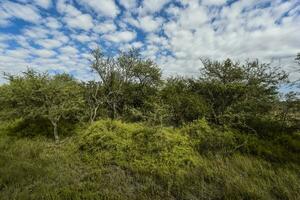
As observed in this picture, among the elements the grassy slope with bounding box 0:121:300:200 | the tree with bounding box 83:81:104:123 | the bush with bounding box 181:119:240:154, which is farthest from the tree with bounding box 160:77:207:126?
the tree with bounding box 83:81:104:123

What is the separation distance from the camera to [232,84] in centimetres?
1162

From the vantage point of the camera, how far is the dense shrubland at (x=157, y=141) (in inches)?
217

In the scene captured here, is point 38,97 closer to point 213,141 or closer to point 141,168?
point 141,168

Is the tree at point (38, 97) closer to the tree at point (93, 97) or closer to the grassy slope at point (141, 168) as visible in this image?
the grassy slope at point (141, 168)

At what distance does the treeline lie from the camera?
10.2 meters

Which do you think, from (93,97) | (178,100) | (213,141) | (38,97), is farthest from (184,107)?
(38,97)

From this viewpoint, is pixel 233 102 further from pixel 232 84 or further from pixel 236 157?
pixel 236 157

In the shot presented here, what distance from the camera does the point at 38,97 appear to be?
10492 mm

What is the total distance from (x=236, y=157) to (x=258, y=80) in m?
6.11

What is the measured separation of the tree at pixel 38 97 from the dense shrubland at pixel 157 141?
0.15 ft

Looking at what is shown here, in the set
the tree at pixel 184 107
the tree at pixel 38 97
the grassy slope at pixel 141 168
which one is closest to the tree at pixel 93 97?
the tree at pixel 38 97

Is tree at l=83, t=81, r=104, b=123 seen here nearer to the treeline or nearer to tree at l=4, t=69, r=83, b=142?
the treeline

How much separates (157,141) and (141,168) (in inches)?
51.5

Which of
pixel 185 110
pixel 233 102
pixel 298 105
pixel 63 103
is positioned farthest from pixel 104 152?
pixel 298 105
